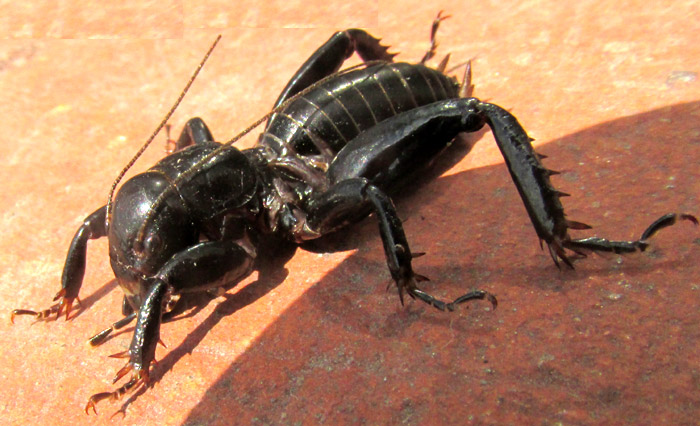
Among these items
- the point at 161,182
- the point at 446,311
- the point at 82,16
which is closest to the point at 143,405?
the point at 161,182

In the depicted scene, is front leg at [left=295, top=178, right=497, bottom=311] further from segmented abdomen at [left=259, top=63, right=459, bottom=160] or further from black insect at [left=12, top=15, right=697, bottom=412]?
segmented abdomen at [left=259, top=63, right=459, bottom=160]

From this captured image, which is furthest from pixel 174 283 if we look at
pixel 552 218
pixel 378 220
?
pixel 552 218

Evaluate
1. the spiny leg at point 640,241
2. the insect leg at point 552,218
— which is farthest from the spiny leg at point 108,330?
the spiny leg at point 640,241

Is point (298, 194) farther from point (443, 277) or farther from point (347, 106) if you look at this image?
point (443, 277)

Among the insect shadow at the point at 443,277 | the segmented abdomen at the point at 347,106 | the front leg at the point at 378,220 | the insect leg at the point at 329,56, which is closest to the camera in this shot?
the insect shadow at the point at 443,277

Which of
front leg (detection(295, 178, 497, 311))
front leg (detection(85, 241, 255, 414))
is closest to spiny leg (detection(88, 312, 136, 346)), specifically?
front leg (detection(85, 241, 255, 414))

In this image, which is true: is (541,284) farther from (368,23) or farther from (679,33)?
(368,23)

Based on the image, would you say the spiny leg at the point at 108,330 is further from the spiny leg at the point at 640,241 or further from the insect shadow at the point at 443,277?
the spiny leg at the point at 640,241
